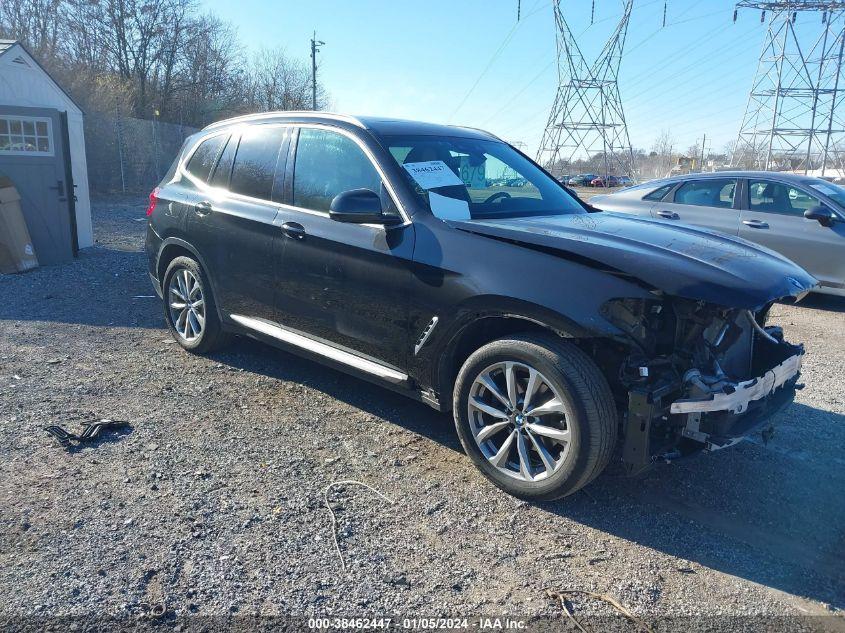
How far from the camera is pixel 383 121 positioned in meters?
4.57

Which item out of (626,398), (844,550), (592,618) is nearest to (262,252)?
(626,398)

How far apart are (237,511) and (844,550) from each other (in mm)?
2942

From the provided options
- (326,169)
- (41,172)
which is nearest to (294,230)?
(326,169)

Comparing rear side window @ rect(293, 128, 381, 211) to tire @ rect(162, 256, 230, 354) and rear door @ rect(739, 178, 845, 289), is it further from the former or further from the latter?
rear door @ rect(739, 178, 845, 289)

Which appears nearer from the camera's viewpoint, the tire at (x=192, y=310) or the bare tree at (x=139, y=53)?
the tire at (x=192, y=310)

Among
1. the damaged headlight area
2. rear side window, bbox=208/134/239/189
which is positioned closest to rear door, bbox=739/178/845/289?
the damaged headlight area

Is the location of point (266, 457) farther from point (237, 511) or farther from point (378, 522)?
point (378, 522)

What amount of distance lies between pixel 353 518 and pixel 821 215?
7.21m

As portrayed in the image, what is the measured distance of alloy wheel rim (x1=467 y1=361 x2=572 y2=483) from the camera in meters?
3.34

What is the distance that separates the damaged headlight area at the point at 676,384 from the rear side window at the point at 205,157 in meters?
3.62

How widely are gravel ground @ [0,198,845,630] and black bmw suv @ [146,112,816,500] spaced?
1.26 ft

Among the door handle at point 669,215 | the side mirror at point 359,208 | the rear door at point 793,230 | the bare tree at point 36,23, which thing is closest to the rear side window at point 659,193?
the door handle at point 669,215

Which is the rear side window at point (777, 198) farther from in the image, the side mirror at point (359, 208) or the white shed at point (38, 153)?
the white shed at point (38, 153)

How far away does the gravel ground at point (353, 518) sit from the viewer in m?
2.75
